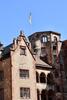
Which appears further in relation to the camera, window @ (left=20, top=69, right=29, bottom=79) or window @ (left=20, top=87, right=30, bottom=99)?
window @ (left=20, top=69, right=29, bottom=79)

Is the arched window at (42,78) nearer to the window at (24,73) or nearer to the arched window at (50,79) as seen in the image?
the arched window at (50,79)

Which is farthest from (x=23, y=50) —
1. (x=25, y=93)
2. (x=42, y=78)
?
(x=25, y=93)

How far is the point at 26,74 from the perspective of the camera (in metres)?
67.8

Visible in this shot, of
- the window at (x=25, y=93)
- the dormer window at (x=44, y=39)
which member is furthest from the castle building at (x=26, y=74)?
the dormer window at (x=44, y=39)

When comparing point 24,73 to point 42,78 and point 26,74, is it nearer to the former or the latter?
point 26,74

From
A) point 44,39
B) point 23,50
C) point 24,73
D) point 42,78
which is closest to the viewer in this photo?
point 24,73

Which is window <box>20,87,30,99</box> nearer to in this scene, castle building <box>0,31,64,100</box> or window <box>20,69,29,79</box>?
castle building <box>0,31,64,100</box>

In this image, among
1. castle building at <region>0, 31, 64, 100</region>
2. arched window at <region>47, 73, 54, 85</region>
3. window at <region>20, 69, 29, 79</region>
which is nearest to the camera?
castle building at <region>0, 31, 64, 100</region>

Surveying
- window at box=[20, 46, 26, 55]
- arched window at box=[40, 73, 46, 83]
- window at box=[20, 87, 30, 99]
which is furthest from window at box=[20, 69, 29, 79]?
arched window at box=[40, 73, 46, 83]

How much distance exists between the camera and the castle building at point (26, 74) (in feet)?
216

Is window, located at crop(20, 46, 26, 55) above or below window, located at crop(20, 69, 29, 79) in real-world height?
above

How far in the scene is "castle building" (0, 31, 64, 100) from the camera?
65688 millimetres

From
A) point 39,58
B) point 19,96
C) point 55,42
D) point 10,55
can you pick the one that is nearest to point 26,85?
point 19,96

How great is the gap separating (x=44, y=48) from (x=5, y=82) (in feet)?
62.8
